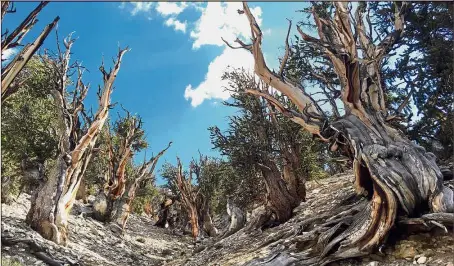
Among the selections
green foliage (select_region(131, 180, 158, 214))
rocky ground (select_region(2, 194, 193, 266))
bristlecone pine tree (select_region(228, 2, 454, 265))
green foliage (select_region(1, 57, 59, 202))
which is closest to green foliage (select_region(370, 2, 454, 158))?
bristlecone pine tree (select_region(228, 2, 454, 265))

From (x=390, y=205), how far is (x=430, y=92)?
2956 millimetres

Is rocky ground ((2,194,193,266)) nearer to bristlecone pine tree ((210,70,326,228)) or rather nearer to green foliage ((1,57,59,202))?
green foliage ((1,57,59,202))

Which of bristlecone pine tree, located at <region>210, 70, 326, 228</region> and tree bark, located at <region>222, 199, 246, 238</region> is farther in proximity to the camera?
tree bark, located at <region>222, 199, 246, 238</region>

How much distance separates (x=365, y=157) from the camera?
300 cm

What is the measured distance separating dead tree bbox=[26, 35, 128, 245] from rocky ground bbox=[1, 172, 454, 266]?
258mm

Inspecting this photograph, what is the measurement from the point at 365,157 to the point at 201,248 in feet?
11.9

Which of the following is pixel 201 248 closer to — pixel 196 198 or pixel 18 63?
pixel 18 63

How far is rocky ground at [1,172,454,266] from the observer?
8.19 ft

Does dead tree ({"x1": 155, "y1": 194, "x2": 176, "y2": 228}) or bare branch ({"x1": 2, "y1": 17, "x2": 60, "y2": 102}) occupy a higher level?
bare branch ({"x1": 2, "y1": 17, "x2": 60, "y2": 102})

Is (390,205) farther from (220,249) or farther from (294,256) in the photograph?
(220,249)

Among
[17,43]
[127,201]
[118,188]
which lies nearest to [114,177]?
[118,188]

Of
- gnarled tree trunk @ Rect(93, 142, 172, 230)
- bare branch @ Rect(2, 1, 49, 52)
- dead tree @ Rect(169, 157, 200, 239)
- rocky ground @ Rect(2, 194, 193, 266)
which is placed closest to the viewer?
bare branch @ Rect(2, 1, 49, 52)

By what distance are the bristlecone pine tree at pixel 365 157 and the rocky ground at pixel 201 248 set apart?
147 mm

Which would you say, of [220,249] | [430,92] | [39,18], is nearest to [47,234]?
[220,249]
